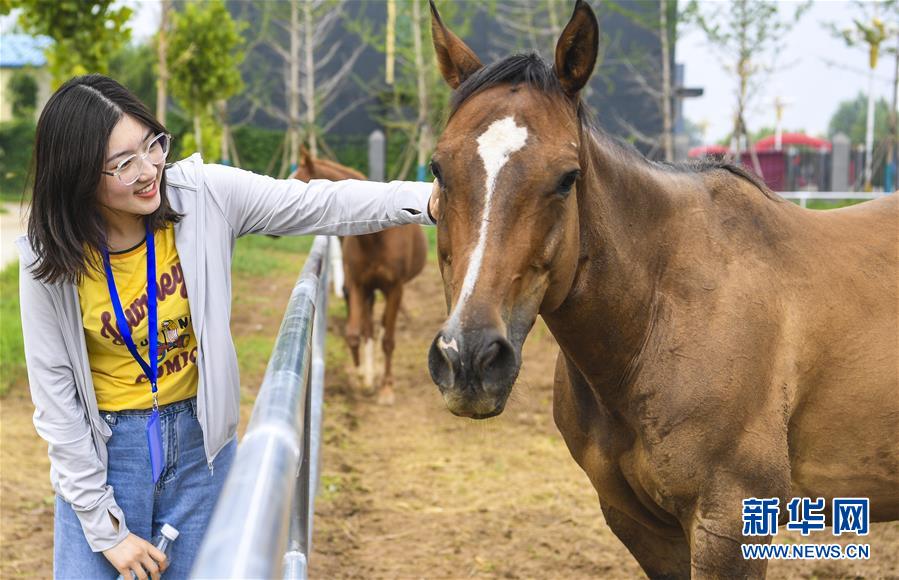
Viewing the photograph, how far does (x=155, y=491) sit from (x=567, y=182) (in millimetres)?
1436

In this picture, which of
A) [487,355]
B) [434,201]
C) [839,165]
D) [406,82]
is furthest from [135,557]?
[406,82]

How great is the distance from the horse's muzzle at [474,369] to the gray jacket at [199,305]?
699 millimetres

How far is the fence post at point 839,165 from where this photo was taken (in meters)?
21.7

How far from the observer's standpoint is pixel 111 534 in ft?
7.05

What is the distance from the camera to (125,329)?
2188mm

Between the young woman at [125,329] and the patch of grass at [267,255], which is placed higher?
the young woman at [125,329]

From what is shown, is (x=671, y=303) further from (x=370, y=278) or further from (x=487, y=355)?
(x=370, y=278)

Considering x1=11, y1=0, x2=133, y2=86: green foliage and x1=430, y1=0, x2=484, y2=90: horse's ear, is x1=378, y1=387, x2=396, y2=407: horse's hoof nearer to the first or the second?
x1=11, y1=0, x2=133, y2=86: green foliage

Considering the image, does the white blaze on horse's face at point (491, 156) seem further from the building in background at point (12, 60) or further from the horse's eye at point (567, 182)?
the building in background at point (12, 60)

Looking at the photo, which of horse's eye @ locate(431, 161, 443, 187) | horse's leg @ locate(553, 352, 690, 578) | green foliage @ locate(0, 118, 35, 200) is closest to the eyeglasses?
horse's eye @ locate(431, 161, 443, 187)

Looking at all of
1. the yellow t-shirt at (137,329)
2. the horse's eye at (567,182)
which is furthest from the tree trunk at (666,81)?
the yellow t-shirt at (137,329)

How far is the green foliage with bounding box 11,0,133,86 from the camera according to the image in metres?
7.91

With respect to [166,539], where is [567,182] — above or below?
above

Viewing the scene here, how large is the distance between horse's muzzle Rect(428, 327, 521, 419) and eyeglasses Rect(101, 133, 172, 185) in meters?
0.92
